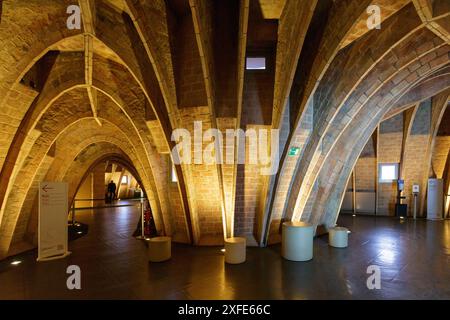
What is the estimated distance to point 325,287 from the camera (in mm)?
4879

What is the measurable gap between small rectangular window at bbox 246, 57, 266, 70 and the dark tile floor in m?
5.80

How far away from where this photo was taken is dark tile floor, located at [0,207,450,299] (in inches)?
182

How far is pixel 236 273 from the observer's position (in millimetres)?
5656

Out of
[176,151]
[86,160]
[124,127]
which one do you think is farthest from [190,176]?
[86,160]

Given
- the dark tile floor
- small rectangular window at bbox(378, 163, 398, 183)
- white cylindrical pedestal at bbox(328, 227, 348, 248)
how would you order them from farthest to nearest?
1. small rectangular window at bbox(378, 163, 398, 183)
2. white cylindrical pedestal at bbox(328, 227, 348, 248)
3. the dark tile floor

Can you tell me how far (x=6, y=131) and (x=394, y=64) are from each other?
10649 mm

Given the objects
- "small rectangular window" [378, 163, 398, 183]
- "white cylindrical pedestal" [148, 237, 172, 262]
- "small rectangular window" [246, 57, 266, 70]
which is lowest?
"white cylindrical pedestal" [148, 237, 172, 262]

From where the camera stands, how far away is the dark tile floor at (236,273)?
182 inches

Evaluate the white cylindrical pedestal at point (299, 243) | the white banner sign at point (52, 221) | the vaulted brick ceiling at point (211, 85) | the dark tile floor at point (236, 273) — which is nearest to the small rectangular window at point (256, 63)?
the vaulted brick ceiling at point (211, 85)

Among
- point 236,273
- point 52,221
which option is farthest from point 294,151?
point 52,221

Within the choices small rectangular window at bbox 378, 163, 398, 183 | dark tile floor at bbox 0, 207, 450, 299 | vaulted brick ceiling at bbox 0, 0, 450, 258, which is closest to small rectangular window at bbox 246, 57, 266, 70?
vaulted brick ceiling at bbox 0, 0, 450, 258

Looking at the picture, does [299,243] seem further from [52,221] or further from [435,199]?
[435,199]

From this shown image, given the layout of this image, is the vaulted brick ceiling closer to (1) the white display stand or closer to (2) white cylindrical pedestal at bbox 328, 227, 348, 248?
(2) white cylindrical pedestal at bbox 328, 227, 348, 248

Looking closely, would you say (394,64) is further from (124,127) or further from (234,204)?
(124,127)
